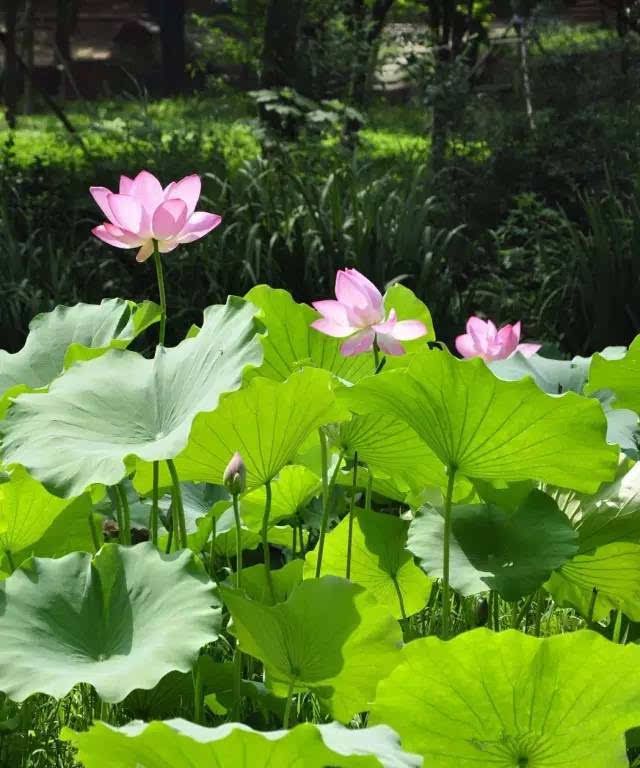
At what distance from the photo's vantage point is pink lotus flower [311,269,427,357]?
1.26m

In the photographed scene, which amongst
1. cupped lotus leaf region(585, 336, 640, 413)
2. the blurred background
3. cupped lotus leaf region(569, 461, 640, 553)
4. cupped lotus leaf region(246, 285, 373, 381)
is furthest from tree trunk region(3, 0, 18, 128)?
cupped lotus leaf region(569, 461, 640, 553)

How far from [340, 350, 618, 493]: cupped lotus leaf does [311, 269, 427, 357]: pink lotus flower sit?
13 cm

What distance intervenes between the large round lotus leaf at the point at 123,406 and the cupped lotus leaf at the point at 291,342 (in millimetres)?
148

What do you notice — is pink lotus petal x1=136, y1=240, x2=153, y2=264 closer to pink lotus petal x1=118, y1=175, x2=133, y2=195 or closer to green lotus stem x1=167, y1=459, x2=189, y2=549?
pink lotus petal x1=118, y1=175, x2=133, y2=195

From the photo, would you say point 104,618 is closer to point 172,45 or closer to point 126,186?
point 126,186

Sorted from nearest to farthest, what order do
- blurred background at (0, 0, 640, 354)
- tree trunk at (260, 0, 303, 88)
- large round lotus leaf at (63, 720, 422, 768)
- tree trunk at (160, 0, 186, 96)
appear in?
large round lotus leaf at (63, 720, 422, 768)
blurred background at (0, 0, 640, 354)
tree trunk at (260, 0, 303, 88)
tree trunk at (160, 0, 186, 96)

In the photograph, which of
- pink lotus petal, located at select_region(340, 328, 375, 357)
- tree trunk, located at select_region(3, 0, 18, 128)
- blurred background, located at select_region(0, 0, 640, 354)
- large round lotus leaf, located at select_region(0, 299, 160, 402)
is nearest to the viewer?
pink lotus petal, located at select_region(340, 328, 375, 357)

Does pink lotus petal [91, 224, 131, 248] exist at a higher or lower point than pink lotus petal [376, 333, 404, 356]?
higher

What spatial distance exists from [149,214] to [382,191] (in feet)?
11.9

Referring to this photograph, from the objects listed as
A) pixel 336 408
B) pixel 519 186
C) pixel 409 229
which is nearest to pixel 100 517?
pixel 336 408

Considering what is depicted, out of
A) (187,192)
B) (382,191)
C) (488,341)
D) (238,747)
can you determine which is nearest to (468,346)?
(488,341)

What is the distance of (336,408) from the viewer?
1153mm

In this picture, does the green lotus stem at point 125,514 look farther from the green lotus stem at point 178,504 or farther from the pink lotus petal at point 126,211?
the pink lotus petal at point 126,211

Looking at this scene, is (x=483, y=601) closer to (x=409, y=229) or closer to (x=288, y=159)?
(x=409, y=229)
